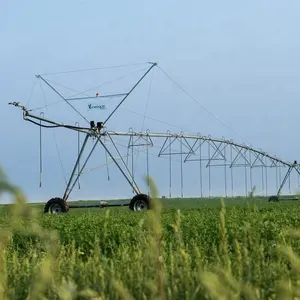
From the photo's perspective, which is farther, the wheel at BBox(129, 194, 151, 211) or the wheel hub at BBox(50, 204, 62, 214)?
the wheel hub at BBox(50, 204, 62, 214)

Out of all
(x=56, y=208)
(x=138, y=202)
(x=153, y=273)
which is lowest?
(x=153, y=273)

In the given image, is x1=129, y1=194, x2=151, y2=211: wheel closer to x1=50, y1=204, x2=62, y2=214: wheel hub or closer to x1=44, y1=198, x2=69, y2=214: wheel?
x1=44, y1=198, x2=69, y2=214: wheel

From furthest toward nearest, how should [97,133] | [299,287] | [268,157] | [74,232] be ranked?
[268,157] < [97,133] < [74,232] < [299,287]

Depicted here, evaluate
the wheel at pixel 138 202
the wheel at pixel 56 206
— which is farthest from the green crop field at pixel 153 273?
the wheel at pixel 56 206

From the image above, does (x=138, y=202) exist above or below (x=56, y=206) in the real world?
above

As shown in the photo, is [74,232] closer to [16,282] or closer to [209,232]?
[209,232]

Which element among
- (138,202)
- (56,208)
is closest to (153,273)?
(138,202)

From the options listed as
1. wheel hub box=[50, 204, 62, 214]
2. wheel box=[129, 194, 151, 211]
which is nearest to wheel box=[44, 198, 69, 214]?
wheel hub box=[50, 204, 62, 214]

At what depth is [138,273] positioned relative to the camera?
272cm

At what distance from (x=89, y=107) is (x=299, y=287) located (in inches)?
1261

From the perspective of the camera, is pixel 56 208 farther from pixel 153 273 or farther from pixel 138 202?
pixel 153 273

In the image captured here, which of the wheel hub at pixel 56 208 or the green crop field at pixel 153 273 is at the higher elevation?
the wheel hub at pixel 56 208

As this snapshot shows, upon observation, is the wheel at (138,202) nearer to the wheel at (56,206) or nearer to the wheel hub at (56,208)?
the wheel at (56,206)

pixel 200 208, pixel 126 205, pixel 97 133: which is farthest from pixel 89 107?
pixel 200 208
